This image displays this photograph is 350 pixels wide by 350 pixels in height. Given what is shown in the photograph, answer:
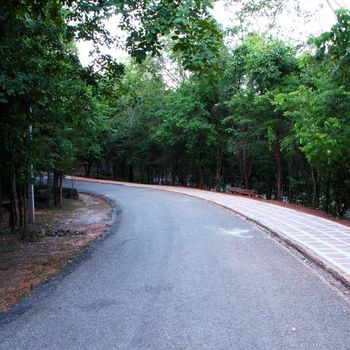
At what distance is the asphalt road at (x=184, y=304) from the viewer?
391 centimetres

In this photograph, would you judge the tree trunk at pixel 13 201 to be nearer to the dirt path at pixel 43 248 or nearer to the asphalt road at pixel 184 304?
the dirt path at pixel 43 248

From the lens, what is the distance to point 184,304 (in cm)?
488

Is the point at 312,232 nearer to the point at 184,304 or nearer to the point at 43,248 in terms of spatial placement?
the point at 184,304

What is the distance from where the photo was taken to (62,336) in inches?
157

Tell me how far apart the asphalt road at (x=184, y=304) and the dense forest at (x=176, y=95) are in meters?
3.20

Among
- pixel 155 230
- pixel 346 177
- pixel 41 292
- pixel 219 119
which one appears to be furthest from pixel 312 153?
pixel 219 119

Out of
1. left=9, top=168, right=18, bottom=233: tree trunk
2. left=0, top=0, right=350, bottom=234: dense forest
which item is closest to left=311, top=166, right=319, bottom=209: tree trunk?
left=0, top=0, right=350, bottom=234: dense forest

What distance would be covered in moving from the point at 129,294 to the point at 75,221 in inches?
354

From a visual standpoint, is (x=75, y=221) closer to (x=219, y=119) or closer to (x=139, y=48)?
A: (x=139, y=48)

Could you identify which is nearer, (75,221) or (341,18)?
(341,18)

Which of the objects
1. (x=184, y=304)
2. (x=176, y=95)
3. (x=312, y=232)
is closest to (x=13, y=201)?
(x=184, y=304)

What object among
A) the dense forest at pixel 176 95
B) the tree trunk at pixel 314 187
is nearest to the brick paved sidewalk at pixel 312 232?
the dense forest at pixel 176 95

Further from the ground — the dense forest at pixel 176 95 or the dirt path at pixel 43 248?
the dense forest at pixel 176 95

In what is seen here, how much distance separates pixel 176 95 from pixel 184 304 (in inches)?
879
